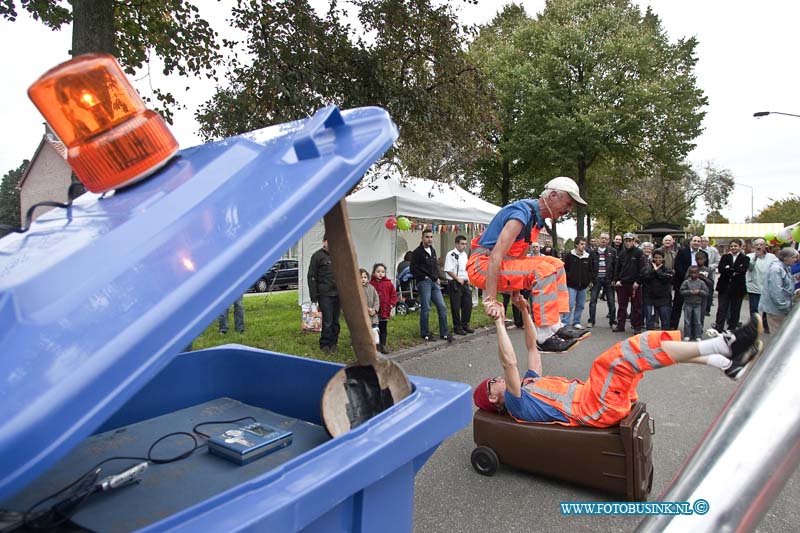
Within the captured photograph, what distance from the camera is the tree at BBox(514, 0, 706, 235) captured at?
17.9 metres

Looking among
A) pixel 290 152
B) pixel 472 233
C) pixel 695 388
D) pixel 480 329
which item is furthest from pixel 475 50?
pixel 290 152

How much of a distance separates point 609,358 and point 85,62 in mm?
2998

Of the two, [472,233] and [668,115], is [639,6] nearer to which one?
[668,115]

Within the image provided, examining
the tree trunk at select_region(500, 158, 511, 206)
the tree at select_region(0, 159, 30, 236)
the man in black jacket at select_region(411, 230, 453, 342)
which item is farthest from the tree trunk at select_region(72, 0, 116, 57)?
the tree at select_region(0, 159, 30, 236)

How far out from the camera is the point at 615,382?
9.85ft

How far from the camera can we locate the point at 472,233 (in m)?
12.9

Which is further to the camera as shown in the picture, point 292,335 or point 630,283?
point 630,283

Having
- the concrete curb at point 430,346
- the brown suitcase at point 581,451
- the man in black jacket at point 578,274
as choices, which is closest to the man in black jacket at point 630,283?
the man in black jacket at point 578,274

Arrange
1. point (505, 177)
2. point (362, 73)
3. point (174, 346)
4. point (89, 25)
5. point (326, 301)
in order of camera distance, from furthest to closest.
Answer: point (505, 177) < point (326, 301) < point (362, 73) < point (89, 25) < point (174, 346)

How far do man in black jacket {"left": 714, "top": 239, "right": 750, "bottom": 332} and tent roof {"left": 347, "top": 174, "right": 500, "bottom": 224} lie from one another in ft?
16.9

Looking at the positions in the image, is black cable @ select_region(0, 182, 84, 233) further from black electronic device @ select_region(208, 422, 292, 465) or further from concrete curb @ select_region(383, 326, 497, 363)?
concrete curb @ select_region(383, 326, 497, 363)

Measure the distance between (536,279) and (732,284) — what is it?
718 centimetres

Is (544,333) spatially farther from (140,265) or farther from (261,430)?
(140,265)

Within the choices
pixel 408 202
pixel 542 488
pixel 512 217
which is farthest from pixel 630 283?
pixel 542 488
